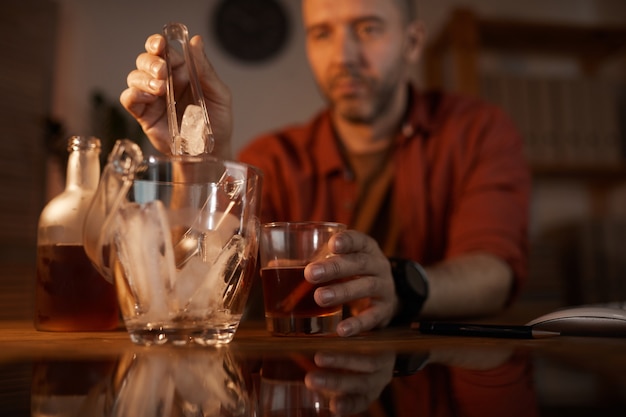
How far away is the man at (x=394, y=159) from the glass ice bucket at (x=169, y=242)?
2.23ft

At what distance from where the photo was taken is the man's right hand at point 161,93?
0.66 m

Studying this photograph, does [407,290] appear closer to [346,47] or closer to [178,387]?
[178,387]

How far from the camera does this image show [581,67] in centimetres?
291

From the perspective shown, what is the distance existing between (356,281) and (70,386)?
35 centimetres

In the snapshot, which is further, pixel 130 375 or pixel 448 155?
pixel 448 155

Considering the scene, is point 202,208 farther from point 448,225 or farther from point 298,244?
point 448,225

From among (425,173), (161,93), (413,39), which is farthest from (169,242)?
(413,39)

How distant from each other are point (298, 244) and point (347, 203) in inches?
33.9

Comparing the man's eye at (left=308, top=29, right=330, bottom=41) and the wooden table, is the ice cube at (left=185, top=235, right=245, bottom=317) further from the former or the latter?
the man's eye at (left=308, top=29, right=330, bottom=41)

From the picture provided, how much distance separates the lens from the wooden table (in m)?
0.25

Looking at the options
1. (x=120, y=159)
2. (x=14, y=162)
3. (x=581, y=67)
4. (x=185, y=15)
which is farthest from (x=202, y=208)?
(x=581, y=67)

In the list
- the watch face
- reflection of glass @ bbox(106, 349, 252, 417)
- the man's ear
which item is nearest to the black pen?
reflection of glass @ bbox(106, 349, 252, 417)

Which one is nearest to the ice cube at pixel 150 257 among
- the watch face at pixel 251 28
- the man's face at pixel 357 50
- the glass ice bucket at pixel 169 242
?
the glass ice bucket at pixel 169 242

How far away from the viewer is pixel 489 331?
544 millimetres
